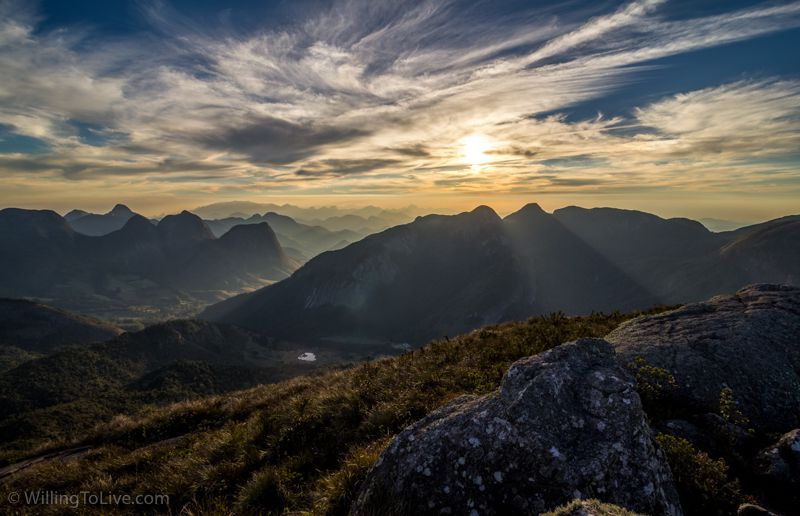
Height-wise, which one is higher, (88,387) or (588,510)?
(588,510)

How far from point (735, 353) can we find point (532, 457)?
8498 mm

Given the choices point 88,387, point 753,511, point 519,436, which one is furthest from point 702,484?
point 88,387

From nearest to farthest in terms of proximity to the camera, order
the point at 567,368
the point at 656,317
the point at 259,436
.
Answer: the point at 567,368
the point at 259,436
the point at 656,317

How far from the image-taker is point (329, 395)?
499 inches

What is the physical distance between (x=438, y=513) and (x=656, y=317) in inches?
487

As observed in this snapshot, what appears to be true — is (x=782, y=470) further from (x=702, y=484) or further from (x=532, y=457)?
(x=532, y=457)

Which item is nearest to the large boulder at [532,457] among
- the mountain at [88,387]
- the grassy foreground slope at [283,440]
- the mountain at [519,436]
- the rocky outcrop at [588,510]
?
the mountain at [519,436]

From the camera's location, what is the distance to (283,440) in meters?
10.6

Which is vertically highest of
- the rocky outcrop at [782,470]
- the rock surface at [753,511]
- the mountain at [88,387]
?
the rock surface at [753,511]

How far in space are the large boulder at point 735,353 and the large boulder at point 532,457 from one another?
425cm

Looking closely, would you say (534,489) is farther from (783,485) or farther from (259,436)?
(259,436)

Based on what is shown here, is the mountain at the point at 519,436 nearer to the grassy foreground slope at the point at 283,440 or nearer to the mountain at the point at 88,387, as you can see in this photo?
the grassy foreground slope at the point at 283,440

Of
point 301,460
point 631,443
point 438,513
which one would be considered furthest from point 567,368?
point 301,460

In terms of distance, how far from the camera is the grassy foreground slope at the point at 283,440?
26.0 ft
